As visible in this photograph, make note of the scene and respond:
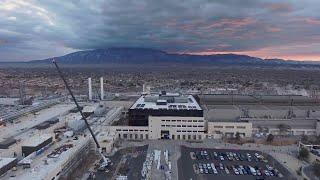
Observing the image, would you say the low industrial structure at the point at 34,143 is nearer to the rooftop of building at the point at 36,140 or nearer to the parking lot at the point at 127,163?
the rooftop of building at the point at 36,140

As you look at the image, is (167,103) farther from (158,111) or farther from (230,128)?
(230,128)

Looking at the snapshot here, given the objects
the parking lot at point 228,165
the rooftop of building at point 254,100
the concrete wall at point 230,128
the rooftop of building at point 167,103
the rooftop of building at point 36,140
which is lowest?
the parking lot at point 228,165

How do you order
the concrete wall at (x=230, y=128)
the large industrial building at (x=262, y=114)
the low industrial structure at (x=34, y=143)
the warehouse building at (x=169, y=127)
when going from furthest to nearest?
1. the large industrial building at (x=262, y=114)
2. the concrete wall at (x=230, y=128)
3. the warehouse building at (x=169, y=127)
4. the low industrial structure at (x=34, y=143)

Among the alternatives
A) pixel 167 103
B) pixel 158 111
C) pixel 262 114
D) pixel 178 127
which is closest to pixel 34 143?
pixel 158 111

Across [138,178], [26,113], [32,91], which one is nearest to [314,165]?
[138,178]

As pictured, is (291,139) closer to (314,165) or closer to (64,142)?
(314,165)

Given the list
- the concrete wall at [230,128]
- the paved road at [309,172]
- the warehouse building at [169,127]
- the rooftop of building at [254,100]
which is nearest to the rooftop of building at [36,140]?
the warehouse building at [169,127]

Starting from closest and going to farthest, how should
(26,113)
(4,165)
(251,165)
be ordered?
(4,165), (251,165), (26,113)
